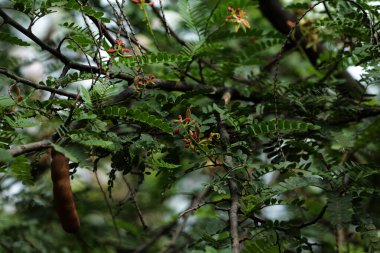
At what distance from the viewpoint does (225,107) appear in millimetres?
1666

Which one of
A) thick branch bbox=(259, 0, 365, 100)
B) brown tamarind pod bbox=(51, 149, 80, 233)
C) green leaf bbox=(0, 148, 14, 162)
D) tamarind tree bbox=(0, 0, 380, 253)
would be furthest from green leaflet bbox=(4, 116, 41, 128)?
thick branch bbox=(259, 0, 365, 100)

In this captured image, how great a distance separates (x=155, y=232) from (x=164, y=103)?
1348 millimetres

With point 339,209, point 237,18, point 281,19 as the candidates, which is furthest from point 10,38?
point 281,19

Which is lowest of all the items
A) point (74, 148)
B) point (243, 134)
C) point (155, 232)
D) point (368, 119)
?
point (155, 232)

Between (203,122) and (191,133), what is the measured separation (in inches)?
7.8

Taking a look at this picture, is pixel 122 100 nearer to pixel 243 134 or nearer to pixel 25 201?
pixel 243 134

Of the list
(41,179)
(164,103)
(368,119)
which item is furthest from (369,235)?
(41,179)

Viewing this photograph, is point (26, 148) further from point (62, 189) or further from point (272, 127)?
point (272, 127)

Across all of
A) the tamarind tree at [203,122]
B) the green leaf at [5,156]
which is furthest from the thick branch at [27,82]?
the green leaf at [5,156]

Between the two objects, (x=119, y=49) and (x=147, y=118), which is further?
(x=119, y=49)

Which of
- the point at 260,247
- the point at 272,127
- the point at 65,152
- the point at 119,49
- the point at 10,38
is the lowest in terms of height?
the point at 260,247

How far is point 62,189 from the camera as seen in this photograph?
→ 125 centimetres

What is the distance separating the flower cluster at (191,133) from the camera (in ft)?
4.78

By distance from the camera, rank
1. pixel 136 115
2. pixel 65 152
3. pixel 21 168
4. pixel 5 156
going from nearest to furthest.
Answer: pixel 5 156 → pixel 65 152 → pixel 21 168 → pixel 136 115
